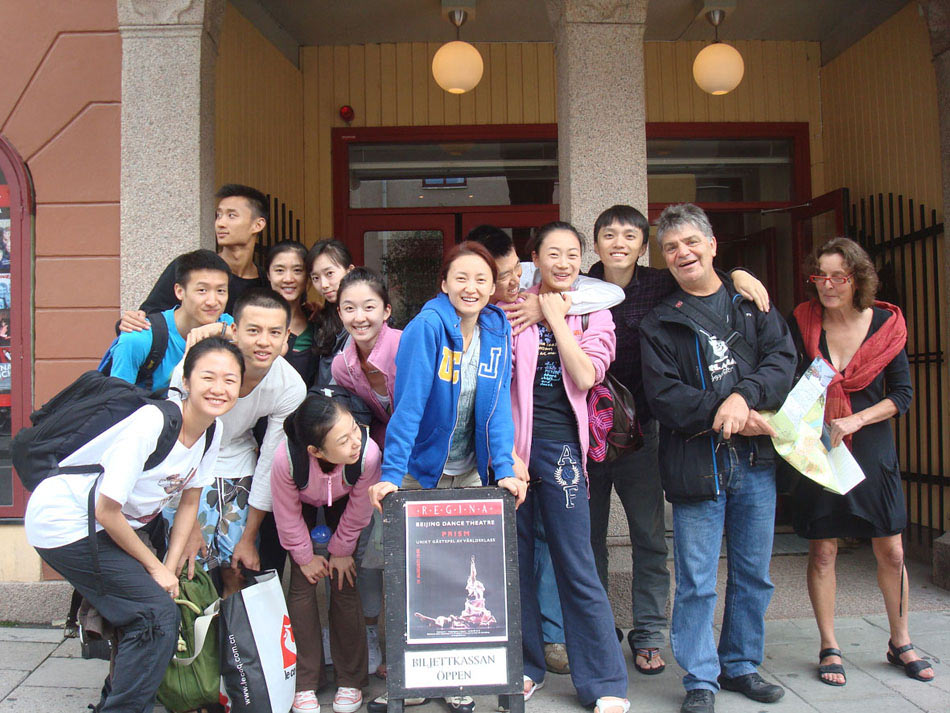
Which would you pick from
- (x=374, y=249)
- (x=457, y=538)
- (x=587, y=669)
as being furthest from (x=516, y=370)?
(x=374, y=249)

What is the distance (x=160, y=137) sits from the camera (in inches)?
191

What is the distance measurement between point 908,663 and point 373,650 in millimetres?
2482

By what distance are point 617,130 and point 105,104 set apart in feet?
9.92

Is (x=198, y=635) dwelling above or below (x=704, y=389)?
below

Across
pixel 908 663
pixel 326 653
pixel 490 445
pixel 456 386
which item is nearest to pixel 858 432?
pixel 908 663

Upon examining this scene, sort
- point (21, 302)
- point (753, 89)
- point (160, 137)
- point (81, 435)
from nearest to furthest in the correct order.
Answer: point (81, 435)
point (160, 137)
point (21, 302)
point (753, 89)

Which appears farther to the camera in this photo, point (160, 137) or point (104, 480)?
point (160, 137)

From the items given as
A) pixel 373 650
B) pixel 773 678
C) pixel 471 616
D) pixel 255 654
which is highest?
pixel 471 616

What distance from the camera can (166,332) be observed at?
3715 mm

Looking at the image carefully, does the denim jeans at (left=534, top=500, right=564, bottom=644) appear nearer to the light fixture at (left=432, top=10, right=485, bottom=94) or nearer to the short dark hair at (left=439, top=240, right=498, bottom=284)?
the short dark hair at (left=439, top=240, right=498, bottom=284)

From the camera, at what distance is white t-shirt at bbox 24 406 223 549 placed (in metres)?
3.07

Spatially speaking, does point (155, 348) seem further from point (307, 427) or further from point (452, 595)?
point (452, 595)

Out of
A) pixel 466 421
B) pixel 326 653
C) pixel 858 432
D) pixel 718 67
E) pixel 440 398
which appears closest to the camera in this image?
pixel 440 398

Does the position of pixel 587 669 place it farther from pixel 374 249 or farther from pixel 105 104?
pixel 374 249
